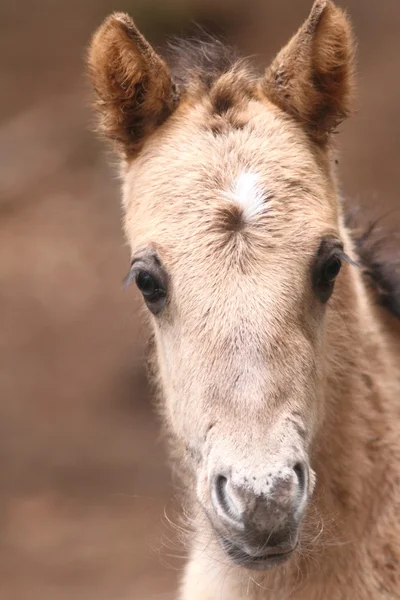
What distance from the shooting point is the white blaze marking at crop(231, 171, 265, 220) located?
113 inches

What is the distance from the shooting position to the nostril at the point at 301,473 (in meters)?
2.57

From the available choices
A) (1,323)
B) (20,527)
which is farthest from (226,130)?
(1,323)

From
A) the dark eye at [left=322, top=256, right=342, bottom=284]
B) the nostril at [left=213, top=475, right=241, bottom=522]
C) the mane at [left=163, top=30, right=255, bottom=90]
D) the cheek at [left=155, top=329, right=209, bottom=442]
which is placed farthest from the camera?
the mane at [left=163, top=30, right=255, bottom=90]

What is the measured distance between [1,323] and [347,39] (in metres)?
7.42

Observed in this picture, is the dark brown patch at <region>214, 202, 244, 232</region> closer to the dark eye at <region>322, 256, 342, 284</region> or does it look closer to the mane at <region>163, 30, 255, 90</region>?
the dark eye at <region>322, 256, 342, 284</region>

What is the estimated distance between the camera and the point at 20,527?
28.4 feet

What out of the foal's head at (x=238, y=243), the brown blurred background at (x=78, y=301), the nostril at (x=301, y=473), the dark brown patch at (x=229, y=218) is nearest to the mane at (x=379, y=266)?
the foal's head at (x=238, y=243)

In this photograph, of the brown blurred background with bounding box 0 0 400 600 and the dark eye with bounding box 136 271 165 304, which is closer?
the dark eye with bounding box 136 271 165 304

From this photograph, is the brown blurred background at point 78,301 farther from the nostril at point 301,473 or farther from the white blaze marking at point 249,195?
the nostril at point 301,473

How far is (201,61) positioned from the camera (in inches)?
136

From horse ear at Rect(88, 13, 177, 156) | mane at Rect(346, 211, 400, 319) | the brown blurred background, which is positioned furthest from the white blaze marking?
the brown blurred background

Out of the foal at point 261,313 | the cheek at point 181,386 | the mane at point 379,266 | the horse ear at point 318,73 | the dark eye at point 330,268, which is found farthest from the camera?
the mane at point 379,266

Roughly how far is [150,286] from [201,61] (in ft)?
3.29

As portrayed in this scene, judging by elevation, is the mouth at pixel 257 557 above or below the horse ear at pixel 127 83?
below
